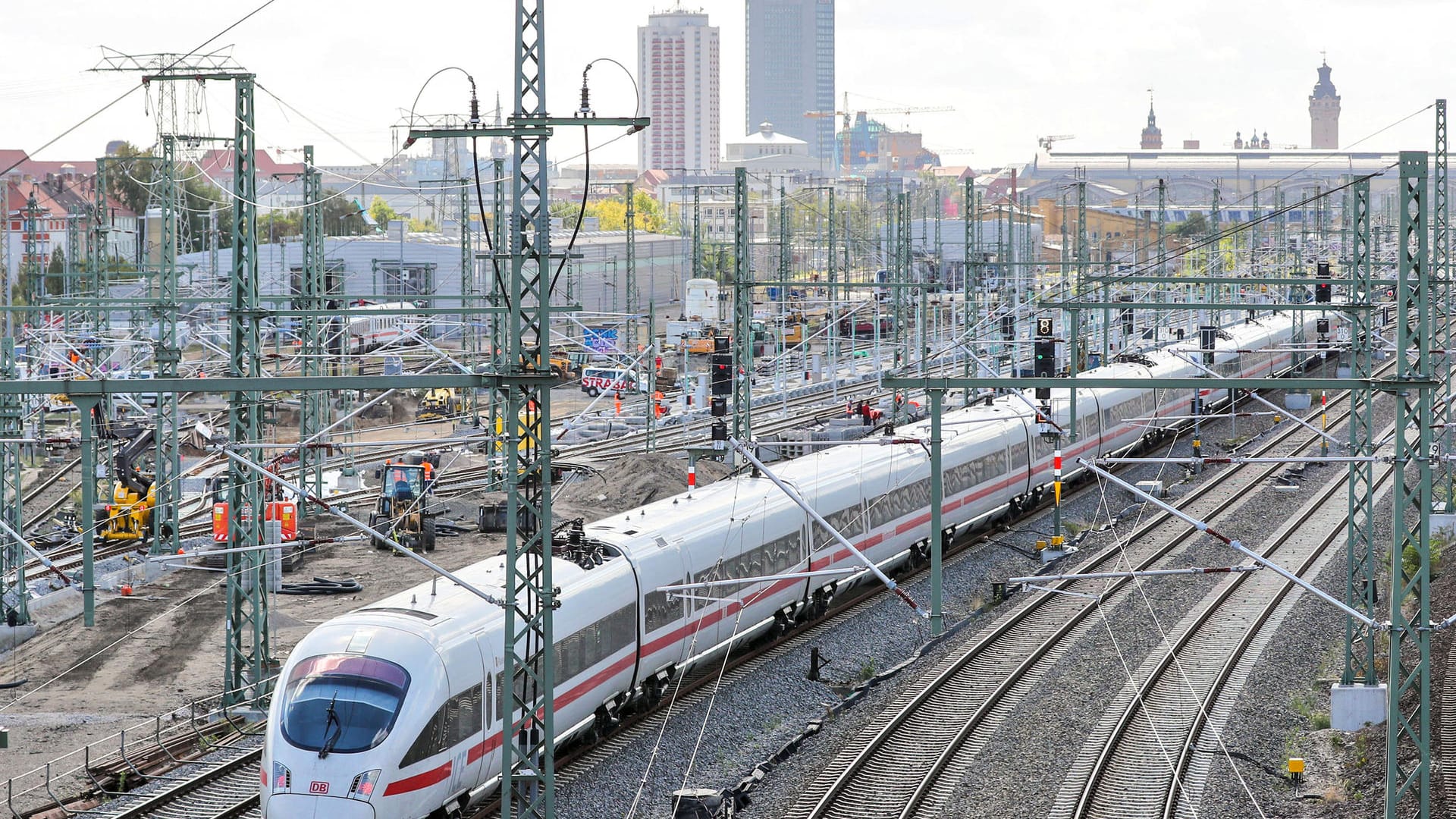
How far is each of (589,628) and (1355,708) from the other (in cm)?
1041

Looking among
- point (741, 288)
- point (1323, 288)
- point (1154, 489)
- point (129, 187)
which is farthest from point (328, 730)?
point (129, 187)

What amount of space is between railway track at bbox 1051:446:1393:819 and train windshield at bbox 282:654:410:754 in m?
7.59

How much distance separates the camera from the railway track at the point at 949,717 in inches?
714

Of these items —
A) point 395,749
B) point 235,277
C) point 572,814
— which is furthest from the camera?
point 235,277

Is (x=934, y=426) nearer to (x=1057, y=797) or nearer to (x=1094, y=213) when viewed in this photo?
(x=1057, y=797)

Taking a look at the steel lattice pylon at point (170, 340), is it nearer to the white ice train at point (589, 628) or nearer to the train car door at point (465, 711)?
the white ice train at point (589, 628)

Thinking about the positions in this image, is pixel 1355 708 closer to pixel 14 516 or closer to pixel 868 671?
pixel 868 671

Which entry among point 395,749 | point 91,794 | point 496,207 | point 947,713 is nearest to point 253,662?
point 91,794

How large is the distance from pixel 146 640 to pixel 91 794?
8.82 m

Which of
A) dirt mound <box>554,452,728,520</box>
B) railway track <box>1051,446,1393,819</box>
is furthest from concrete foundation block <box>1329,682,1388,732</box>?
dirt mound <box>554,452,728,520</box>

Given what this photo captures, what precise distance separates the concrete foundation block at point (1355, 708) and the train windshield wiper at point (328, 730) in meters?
13.2

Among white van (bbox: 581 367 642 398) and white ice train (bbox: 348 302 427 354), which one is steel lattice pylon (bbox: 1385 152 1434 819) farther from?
white ice train (bbox: 348 302 427 354)

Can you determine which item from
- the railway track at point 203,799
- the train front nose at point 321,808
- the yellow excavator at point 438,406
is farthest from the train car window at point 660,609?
the yellow excavator at point 438,406

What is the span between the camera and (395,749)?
15.4m
